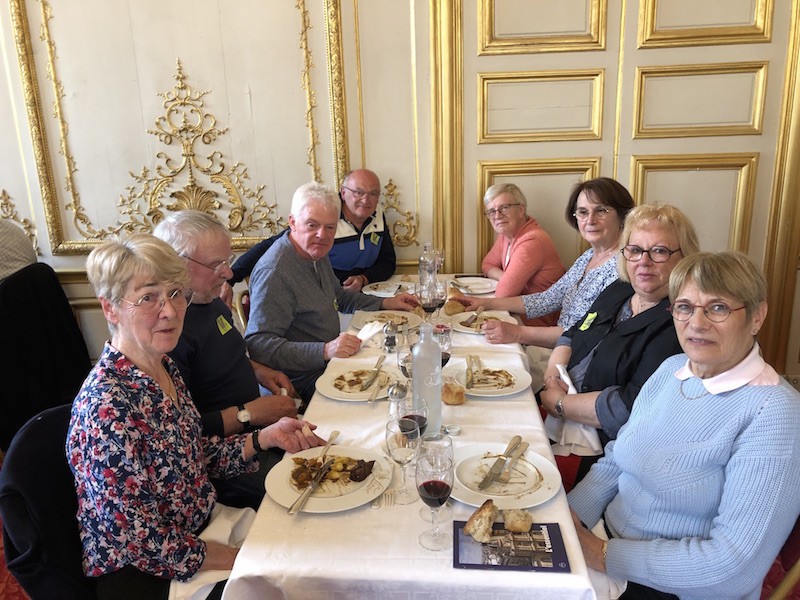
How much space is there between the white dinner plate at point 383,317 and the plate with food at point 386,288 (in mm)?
276

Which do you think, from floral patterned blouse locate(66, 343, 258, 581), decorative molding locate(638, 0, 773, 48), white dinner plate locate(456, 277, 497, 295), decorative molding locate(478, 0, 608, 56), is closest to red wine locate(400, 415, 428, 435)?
floral patterned blouse locate(66, 343, 258, 581)

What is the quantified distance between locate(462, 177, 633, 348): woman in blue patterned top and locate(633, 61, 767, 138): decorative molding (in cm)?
101

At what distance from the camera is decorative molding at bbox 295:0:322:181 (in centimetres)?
331

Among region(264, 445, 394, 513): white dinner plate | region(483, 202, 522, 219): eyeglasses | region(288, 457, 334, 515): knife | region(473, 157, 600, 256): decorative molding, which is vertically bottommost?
region(264, 445, 394, 513): white dinner plate

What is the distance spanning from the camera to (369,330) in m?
2.22

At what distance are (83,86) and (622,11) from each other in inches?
119

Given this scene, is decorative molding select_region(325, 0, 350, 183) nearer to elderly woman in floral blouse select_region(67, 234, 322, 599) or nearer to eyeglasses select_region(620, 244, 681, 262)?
eyeglasses select_region(620, 244, 681, 262)

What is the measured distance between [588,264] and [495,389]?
108 centimetres

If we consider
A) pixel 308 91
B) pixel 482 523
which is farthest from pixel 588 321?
pixel 308 91

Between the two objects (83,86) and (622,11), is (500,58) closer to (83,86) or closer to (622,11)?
(622,11)

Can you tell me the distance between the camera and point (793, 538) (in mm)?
1135

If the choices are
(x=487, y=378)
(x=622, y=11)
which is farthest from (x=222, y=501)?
(x=622, y=11)

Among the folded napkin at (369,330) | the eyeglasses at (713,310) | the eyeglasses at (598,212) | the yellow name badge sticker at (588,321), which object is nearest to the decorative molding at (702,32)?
the eyeglasses at (598,212)

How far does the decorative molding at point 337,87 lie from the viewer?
129 inches
